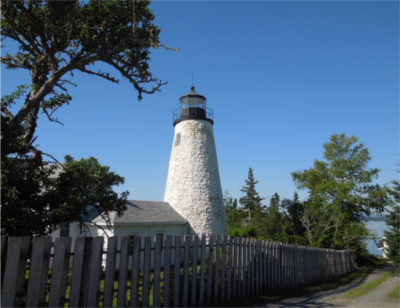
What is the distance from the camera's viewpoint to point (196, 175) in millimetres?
15672

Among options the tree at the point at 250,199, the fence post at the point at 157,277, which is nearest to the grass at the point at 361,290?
the fence post at the point at 157,277

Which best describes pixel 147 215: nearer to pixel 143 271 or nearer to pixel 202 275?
pixel 202 275

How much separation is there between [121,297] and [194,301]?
1.94 metres

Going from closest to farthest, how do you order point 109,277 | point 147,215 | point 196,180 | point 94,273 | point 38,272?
point 38,272, point 94,273, point 109,277, point 147,215, point 196,180

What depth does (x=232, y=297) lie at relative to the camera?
699 cm

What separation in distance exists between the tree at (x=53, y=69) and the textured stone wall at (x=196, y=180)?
32.4ft

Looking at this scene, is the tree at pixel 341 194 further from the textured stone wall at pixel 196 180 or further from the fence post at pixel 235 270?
the fence post at pixel 235 270

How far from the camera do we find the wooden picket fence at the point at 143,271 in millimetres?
3945

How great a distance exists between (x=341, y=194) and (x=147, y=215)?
16233mm

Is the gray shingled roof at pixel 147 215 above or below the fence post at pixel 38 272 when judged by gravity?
above

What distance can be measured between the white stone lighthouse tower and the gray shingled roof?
579mm

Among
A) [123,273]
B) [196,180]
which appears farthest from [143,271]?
[196,180]

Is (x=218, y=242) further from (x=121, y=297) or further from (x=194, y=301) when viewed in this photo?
(x=121, y=297)

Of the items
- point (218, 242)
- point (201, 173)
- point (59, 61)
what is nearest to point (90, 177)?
point (59, 61)
